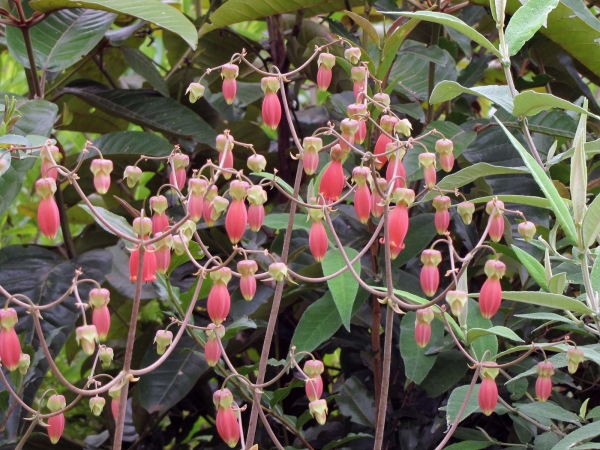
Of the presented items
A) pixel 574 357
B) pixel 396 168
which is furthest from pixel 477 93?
pixel 574 357

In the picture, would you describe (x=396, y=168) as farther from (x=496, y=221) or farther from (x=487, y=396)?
(x=487, y=396)

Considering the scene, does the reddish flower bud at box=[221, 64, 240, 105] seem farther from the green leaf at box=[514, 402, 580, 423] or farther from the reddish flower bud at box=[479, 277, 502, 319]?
the green leaf at box=[514, 402, 580, 423]

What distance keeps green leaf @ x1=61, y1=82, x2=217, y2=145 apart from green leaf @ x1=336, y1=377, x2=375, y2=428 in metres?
0.45

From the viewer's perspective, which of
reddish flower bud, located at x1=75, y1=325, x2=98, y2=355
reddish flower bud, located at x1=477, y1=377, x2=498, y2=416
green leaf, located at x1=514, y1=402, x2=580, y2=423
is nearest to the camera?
reddish flower bud, located at x1=75, y1=325, x2=98, y2=355

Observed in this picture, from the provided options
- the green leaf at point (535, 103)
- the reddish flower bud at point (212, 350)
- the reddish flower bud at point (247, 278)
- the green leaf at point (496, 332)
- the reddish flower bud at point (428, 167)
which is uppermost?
the green leaf at point (535, 103)

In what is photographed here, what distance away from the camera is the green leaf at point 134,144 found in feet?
3.75

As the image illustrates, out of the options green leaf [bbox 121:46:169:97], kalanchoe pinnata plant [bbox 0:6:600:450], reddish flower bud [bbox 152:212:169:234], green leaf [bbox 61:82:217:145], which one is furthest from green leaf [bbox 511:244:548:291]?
green leaf [bbox 121:46:169:97]

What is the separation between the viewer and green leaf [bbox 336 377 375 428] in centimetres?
92

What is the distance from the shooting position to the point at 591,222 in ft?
2.06

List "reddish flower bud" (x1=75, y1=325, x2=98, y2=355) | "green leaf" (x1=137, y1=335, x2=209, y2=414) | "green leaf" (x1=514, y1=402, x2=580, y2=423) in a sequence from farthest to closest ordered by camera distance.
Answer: "green leaf" (x1=137, y1=335, x2=209, y2=414) → "green leaf" (x1=514, y1=402, x2=580, y2=423) → "reddish flower bud" (x1=75, y1=325, x2=98, y2=355)

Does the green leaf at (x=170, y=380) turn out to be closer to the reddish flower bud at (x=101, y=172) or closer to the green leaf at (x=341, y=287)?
the green leaf at (x=341, y=287)

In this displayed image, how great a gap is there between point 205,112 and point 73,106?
254mm

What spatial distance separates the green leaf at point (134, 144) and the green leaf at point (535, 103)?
1.99ft

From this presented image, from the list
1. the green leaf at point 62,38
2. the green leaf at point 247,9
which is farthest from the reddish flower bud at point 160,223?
the green leaf at point 62,38
